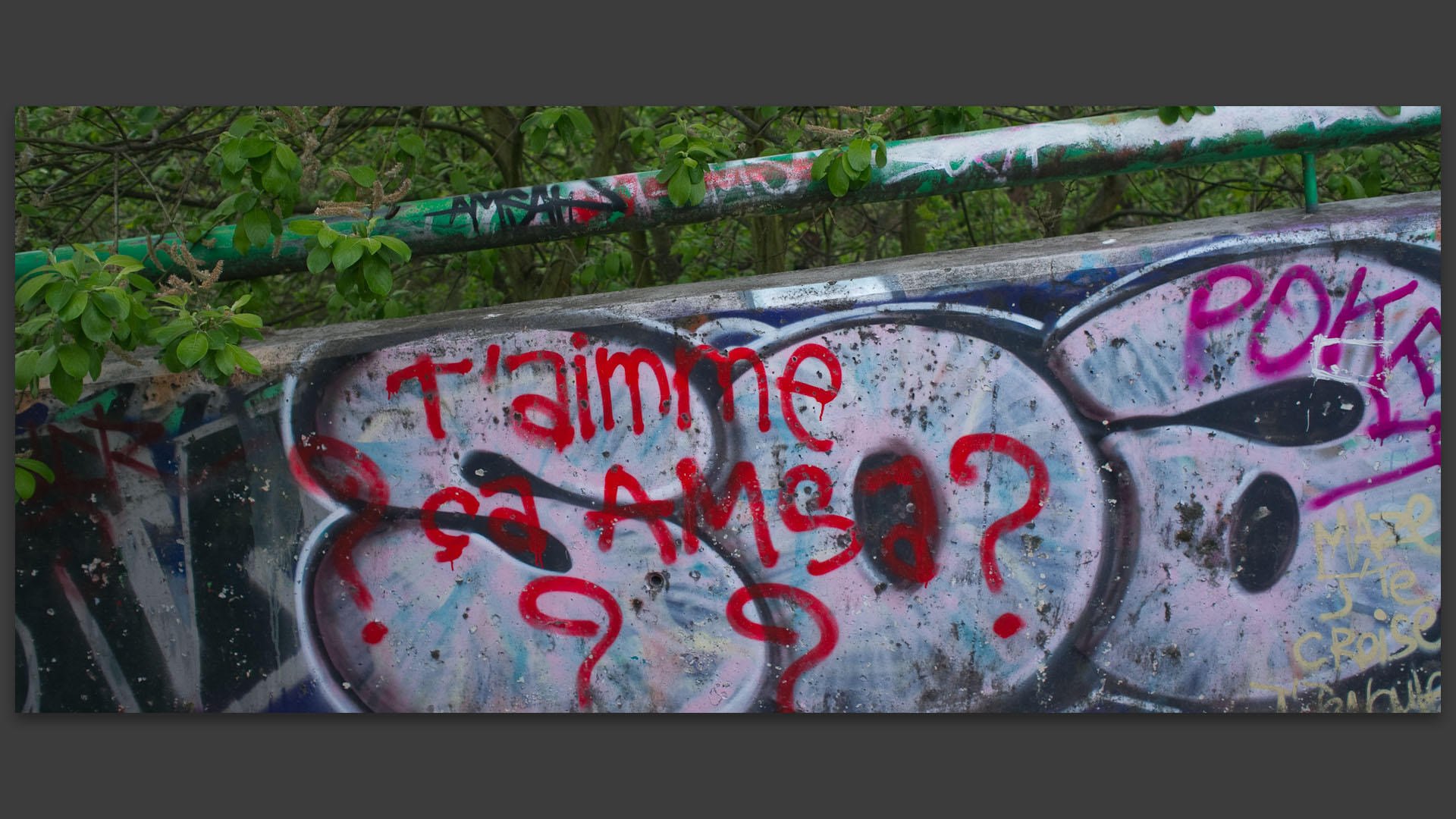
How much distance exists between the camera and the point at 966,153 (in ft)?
11.2

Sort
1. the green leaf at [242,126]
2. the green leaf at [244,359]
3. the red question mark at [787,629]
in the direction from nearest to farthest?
the green leaf at [244,359], the green leaf at [242,126], the red question mark at [787,629]

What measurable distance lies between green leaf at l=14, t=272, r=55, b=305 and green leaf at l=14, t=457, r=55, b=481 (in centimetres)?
62

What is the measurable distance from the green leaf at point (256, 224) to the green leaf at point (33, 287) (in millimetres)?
516

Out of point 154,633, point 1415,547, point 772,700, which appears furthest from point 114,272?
point 1415,547

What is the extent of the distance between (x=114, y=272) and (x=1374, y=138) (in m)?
3.88

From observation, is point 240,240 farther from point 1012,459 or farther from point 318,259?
point 1012,459

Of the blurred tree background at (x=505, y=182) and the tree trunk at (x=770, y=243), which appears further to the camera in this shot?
the tree trunk at (x=770, y=243)

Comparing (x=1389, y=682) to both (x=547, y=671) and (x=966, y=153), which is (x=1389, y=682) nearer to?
(x=966, y=153)

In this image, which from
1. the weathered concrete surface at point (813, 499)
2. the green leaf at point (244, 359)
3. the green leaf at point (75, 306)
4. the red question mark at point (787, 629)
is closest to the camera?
the green leaf at point (75, 306)

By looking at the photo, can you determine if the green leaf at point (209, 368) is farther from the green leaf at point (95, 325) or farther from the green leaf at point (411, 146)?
the green leaf at point (411, 146)

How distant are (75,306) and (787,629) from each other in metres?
2.15

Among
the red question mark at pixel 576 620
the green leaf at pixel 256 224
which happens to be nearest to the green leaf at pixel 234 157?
the green leaf at pixel 256 224

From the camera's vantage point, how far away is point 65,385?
2.79 meters

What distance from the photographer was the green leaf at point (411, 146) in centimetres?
357
